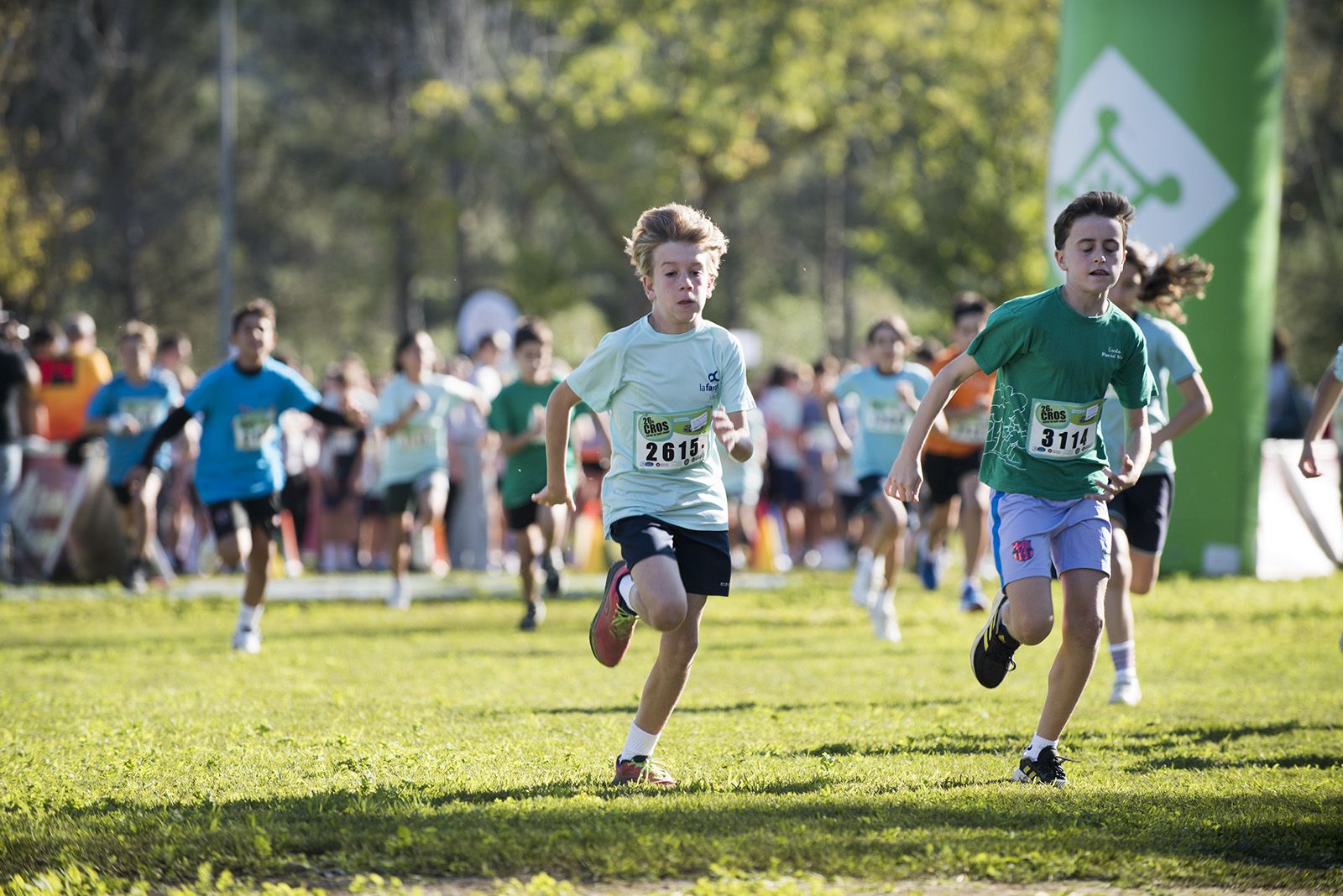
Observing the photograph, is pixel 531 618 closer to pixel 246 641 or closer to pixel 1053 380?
pixel 246 641

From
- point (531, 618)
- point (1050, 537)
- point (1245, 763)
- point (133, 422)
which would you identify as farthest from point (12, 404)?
point (1245, 763)

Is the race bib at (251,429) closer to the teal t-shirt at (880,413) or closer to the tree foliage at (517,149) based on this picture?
the teal t-shirt at (880,413)

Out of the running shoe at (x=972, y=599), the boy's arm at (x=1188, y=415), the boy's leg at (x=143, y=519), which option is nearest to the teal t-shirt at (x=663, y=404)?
the boy's arm at (x=1188, y=415)

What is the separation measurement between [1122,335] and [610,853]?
3.07 metres

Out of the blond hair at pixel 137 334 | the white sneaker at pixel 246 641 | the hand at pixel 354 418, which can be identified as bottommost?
the white sneaker at pixel 246 641

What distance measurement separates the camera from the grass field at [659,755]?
16.5ft

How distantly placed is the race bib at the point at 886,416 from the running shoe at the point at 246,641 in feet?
16.8

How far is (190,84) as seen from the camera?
45.9 meters

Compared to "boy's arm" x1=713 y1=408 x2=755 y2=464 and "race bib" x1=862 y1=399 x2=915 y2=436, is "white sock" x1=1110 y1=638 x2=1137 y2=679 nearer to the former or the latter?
"boy's arm" x1=713 y1=408 x2=755 y2=464

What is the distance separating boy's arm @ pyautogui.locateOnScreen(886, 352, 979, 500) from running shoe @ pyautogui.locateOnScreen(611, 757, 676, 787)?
141 centimetres

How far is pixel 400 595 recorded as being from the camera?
49.2 ft

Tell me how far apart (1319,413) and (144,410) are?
11.8 m

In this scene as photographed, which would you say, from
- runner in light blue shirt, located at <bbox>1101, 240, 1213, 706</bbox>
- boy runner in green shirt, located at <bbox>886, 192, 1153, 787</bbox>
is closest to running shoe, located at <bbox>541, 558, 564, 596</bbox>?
runner in light blue shirt, located at <bbox>1101, 240, 1213, 706</bbox>

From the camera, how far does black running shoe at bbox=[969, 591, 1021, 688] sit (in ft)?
21.7
